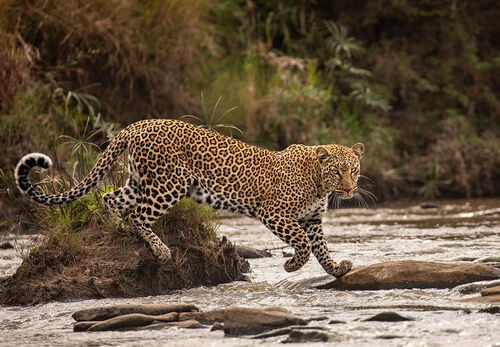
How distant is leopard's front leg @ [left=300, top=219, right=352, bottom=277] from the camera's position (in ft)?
26.4

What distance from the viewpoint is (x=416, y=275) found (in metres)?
7.57

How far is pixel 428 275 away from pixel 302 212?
4.35 feet

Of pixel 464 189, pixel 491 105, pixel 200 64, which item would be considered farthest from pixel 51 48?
pixel 491 105

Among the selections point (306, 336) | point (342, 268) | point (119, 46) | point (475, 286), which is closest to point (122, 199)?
point (342, 268)

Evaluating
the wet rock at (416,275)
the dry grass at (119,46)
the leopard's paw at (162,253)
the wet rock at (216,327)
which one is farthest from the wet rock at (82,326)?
the dry grass at (119,46)

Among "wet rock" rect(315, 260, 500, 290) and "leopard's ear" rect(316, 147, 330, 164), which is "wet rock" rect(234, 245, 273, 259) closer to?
"leopard's ear" rect(316, 147, 330, 164)

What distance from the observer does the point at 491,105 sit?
1909 centimetres

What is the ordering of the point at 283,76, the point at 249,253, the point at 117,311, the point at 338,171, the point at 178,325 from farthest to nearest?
the point at 283,76, the point at 249,253, the point at 338,171, the point at 117,311, the point at 178,325

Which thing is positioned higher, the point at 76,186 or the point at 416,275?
the point at 76,186

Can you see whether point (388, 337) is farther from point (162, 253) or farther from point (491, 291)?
point (162, 253)

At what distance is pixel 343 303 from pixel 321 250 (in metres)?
1.14

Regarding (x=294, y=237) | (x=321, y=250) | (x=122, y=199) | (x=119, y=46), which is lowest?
(x=321, y=250)

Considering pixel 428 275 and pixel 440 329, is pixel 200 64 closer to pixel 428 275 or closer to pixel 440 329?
pixel 428 275

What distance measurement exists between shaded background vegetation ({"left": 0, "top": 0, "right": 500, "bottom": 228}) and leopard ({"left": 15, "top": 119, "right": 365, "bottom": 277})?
3.44 m
